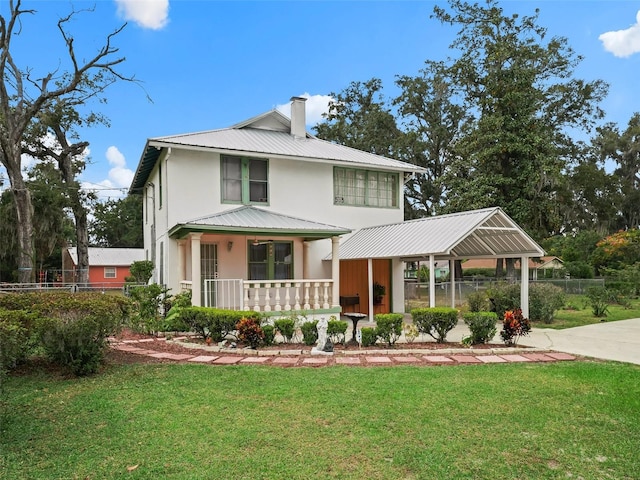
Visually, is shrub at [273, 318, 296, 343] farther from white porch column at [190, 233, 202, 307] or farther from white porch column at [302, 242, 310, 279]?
white porch column at [302, 242, 310, 279]

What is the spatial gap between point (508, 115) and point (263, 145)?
15234mm

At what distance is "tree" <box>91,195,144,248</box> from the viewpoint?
2116 inches

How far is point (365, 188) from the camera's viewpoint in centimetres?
1731

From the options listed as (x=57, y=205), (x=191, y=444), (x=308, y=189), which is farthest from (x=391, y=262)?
(x=57, y=205)

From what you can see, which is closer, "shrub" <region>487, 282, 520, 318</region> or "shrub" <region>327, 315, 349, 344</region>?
"shrub" <region>327, 315, 349, 344</region>

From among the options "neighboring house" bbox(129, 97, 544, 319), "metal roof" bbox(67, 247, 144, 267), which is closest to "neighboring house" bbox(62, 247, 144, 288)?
"metal roof" bbox(67, 247, 144, 267)

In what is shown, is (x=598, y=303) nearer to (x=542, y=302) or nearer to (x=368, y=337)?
(x=542, y=302)

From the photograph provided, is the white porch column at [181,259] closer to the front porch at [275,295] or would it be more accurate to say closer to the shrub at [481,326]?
the front porch at [275,295]

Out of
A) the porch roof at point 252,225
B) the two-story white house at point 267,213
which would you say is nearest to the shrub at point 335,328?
the two-story white house at point 267,213

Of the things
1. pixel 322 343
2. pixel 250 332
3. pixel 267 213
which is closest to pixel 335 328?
pixel 322 343

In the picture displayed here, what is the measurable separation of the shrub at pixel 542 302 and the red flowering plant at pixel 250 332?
9349mm

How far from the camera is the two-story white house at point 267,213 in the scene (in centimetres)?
1353

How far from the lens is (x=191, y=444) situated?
4480 mm

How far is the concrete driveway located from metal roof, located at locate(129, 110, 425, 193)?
25.3 feet
